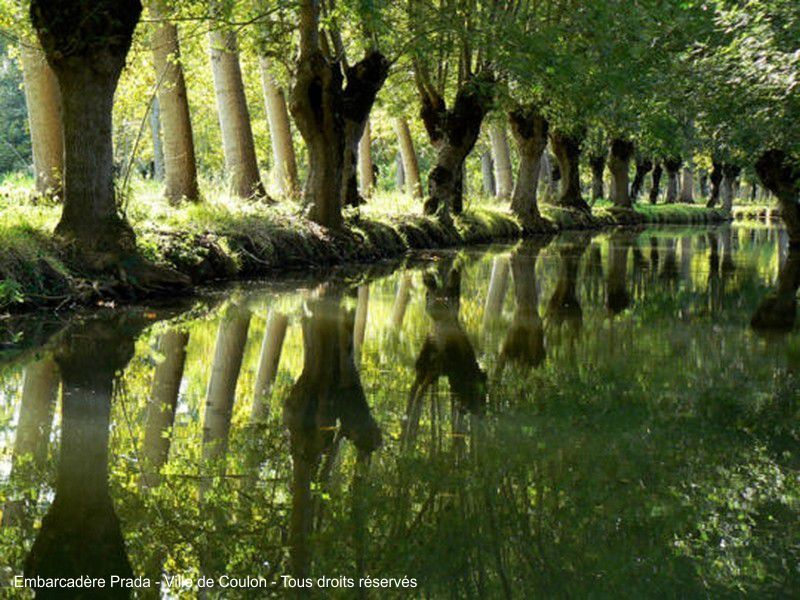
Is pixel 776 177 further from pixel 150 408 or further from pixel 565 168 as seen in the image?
pixel 150 408

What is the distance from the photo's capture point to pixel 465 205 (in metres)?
30.2

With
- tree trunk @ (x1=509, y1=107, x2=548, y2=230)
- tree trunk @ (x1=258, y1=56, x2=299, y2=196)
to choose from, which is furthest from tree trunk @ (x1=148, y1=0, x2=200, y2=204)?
tree trunk @ (x1=509, y1=107, x2=548, y2=230)

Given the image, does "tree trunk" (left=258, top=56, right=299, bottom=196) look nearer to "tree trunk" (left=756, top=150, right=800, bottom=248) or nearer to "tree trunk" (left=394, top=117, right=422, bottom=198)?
"tree trunk" (left=394, top=117, right=422, bottom=198)

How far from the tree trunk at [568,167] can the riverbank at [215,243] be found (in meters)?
15.4

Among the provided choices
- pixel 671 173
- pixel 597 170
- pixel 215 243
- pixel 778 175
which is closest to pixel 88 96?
pixel 215 243

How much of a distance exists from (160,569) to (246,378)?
3.41 metres

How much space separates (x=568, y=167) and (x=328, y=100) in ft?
88.1

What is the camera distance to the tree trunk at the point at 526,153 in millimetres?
31625

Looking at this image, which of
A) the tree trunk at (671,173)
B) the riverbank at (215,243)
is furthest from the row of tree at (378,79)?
the tree trunk at (671,173)

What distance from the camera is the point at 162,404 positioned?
5.73m

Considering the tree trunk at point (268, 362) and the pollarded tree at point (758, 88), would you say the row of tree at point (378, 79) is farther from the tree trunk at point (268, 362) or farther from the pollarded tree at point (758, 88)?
the tree trunk at point (268, 362)

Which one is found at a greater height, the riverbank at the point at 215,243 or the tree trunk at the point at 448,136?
the tree trunk at the point at 448,136

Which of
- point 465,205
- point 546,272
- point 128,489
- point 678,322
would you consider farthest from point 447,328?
point 465,205

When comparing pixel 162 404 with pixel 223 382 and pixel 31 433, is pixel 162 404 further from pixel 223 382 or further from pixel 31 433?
pixel 31 433
